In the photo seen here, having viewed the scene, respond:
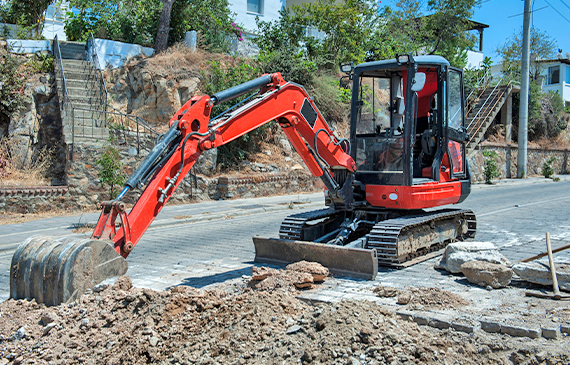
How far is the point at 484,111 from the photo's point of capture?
30.1 metres

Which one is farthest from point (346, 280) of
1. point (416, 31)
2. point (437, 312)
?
point (416, 31)

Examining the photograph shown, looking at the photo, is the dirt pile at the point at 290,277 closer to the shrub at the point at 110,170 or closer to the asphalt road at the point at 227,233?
the asphalt road at the point at 227,233

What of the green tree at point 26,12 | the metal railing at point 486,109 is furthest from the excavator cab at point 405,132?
the metal railing at point 486,109

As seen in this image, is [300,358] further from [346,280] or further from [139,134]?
[139,134]

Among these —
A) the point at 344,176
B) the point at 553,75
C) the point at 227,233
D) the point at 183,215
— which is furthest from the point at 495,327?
the point at 553,75

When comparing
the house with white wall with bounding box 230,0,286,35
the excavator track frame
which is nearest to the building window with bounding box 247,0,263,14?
the house with white wall with bounding box 230,0,286,35

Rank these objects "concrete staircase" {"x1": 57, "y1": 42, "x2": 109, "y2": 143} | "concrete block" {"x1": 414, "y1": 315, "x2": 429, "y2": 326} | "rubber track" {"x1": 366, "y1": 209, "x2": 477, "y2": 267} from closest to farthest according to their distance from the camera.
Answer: "concrete block" {"x1": 414, "y1": 315, "x2": 429, "y2": 326} < "rubber track" {"x1": 366, "y1": 209, "x2": 477, "y2": 267} < "concrete staircase" {"x1": 57, "y1": 42, "x2": 109, "y2": 143}

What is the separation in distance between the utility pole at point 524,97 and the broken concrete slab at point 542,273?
83.0 ft

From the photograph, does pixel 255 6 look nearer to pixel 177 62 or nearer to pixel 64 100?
pixel 177 62

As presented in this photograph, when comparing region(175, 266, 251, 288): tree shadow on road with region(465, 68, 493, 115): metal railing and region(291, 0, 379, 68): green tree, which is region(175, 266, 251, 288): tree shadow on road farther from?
region(465, 68, 493, 115): metal railing

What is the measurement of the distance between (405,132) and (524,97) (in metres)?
24.6

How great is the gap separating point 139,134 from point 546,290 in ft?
43.3

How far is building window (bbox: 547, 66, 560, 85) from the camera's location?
46656mm

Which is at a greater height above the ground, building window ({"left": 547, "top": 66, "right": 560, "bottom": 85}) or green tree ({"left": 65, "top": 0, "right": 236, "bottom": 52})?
building window ({"left": 547, "top": 66, "right": 560, "bottom": 85})
